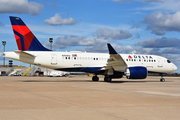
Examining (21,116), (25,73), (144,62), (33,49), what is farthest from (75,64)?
(25,73)

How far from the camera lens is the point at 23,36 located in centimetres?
2688

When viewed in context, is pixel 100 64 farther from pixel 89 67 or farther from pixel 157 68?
pixel 157 68

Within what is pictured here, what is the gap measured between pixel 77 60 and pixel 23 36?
24.1 ft

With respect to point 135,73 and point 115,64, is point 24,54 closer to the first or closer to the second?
point 115,64

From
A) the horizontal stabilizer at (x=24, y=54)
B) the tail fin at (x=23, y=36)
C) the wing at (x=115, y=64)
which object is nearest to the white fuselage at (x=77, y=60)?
the horizontal stabilizer at (x=24, y=54)

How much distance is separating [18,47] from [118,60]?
12.4m

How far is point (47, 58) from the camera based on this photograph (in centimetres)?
2700

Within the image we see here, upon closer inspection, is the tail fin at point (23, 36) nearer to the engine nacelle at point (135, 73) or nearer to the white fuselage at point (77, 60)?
the white fuselage at point (77, 60)

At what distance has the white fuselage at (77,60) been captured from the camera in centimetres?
2677

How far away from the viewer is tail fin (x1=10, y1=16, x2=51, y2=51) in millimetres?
26609

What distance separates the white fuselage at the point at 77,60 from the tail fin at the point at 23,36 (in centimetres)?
97

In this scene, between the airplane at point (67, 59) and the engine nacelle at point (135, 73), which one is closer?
the airplane at point (67, 59)

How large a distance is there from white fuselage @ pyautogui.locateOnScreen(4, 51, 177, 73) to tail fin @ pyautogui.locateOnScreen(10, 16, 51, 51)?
0.97m

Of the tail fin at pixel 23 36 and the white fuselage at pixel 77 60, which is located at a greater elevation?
the tail fin at pixel 23 36
